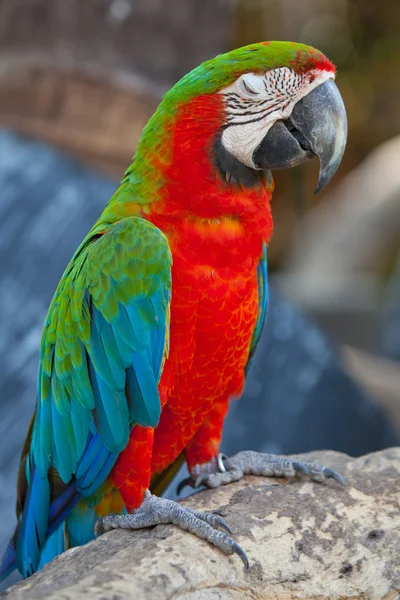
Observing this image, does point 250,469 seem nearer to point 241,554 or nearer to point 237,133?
point 241,554

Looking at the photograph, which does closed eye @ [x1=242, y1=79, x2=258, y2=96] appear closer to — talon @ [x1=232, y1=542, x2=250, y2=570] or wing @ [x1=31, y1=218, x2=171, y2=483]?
wing @ [x1=31, y1=218, x2=171, y2=483]

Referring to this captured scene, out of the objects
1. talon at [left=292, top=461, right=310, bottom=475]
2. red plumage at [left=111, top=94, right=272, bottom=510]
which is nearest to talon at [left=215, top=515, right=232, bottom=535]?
red plumage at [left=111, top=94, right=272, bottom=510]

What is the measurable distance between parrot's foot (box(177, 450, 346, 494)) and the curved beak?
0.73 m

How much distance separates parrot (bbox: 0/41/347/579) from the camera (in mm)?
1625

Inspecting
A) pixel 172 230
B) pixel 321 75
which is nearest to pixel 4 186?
pixel 172 230

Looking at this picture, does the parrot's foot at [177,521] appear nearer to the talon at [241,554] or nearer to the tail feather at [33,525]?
the talon at [241,554]

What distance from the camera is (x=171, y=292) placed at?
1.69 metres

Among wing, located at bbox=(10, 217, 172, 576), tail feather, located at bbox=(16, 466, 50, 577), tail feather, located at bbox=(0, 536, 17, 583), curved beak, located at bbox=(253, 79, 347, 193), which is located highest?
curved beak, located at bbox=(253, 79, 347, 193)

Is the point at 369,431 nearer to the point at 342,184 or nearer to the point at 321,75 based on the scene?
the point at 321,75

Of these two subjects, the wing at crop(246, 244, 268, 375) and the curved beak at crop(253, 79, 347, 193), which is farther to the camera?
the wing at crop(246, 244, 268, 375)

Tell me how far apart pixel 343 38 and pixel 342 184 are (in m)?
1.59

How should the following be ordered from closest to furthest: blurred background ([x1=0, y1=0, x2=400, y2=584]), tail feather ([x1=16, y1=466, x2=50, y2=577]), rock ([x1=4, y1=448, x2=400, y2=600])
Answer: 1. rock ([x1=4, y1=448, x2=400, y2=600])
2. tail feather ([x1=16, y1=466, x2=50, y2=577])
3. blurred background ([x1=0, y1=0, x2=400, y2=584])

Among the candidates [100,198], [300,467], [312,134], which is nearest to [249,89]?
[312,134]

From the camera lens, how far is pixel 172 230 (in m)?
1.72
